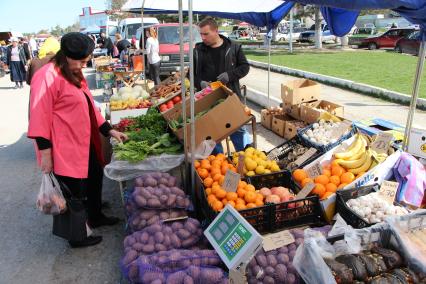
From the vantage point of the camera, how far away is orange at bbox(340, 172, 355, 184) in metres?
3.38

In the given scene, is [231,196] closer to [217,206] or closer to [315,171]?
[217,206]

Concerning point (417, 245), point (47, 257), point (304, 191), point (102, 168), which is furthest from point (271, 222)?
point (47, 257)

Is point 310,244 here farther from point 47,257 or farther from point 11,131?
point 11,131

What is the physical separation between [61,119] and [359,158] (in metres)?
2.75

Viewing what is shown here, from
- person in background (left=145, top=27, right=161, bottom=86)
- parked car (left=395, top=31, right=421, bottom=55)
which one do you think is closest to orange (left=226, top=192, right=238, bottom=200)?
person in background (left=145, top=27, right=161, bottom=86)

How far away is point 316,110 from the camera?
6160 millimetres

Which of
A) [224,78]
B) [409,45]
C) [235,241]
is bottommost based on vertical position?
[235,241]

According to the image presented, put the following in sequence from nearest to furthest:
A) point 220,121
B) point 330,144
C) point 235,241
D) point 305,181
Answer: point 235,241
point 305,181
point 220,121
point 330,144

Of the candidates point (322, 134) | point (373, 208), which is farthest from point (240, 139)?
point (373, 208)

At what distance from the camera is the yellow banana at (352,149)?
3.72m

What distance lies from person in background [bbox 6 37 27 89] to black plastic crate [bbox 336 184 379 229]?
14373 millimetres

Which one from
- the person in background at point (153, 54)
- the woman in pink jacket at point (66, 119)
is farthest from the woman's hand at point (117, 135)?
the person in background at point (153, 54)

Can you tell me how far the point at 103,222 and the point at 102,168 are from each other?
2.00ft

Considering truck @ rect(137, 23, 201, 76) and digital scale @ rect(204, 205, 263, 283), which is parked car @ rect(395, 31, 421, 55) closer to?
truck @ rect(137, 23, 201, 76)
